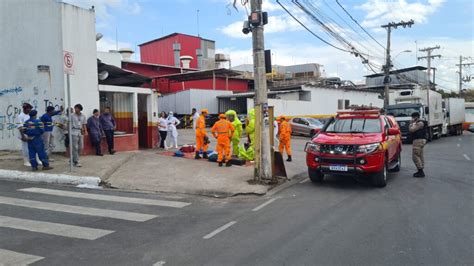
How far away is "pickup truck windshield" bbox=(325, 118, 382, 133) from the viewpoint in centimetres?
1032

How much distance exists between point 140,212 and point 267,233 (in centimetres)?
264

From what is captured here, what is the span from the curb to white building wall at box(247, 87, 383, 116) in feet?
72.3

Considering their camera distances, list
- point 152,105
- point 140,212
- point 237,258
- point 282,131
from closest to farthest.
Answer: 1. point 237,258
2. point 140,212
3. point 282,131
4. point 152,105

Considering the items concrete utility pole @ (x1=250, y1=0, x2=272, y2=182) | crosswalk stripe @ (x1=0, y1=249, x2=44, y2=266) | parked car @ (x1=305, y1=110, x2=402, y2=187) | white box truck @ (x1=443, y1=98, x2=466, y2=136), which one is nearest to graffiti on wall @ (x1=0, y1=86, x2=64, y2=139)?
concrete utility pole @ (x1=250, y1=0, x2=272, y2=182)

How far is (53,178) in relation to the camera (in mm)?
10250

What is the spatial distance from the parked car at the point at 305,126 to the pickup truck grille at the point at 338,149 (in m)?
19.3

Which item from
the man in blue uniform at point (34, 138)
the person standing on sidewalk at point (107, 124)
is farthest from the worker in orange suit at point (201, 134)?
the man in blue uniform at point (34, 138)

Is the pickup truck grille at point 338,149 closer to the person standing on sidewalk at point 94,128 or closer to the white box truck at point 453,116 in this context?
the person standing on sidewalk at point 94,128

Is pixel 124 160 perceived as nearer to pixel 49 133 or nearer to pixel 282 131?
pixel 49 133

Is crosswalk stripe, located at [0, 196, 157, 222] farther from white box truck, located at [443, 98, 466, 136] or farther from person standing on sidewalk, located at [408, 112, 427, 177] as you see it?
white box truck, located at [443, 98, 466, 136]

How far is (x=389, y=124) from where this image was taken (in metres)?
11.3

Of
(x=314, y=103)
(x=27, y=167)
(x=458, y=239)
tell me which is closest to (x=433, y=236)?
(x=458, y=239)

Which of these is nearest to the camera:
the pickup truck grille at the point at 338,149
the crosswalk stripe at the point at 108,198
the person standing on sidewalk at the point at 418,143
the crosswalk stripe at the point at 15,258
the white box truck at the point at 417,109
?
the crosswalk stripe at the point at 15,258

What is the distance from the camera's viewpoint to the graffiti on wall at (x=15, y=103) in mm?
12648
